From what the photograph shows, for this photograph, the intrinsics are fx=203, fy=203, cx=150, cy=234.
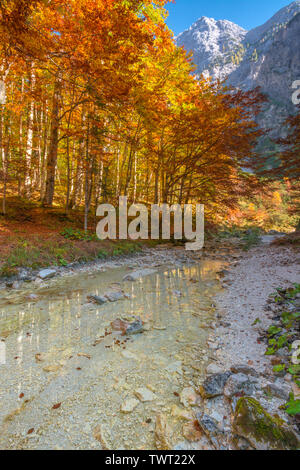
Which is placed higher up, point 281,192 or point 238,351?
point 281,192

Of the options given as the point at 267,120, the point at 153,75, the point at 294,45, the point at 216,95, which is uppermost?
the point at 294,45

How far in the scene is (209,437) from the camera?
1860 millimetres

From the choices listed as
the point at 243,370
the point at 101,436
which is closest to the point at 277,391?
the point at 243,370

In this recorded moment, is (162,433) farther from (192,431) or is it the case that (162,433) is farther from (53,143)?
(53,143)

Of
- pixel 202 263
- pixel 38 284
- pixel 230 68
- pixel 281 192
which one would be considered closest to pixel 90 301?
pixel 38 284

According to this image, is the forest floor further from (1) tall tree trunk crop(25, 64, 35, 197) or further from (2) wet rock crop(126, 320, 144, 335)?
(2) wet rock crop(126, 320, 144, 335)

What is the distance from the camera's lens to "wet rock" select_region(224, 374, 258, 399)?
2.24m

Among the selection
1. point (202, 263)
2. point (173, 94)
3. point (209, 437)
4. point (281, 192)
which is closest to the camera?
point (209, 437)

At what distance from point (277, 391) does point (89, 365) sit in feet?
7.69

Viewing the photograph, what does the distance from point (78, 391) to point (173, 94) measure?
14234 mm

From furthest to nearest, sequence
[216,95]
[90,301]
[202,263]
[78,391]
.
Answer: [216,95], [202,263], [90,301], [78,391]

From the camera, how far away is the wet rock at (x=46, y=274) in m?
6.46

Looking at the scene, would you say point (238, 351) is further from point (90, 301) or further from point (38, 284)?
point (38, 284)

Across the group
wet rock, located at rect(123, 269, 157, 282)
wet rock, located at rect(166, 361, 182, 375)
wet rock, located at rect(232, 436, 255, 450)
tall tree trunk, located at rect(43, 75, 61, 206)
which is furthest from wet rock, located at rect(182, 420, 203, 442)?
tall tree trunk, located at rect(43, 75, 61, 206)
